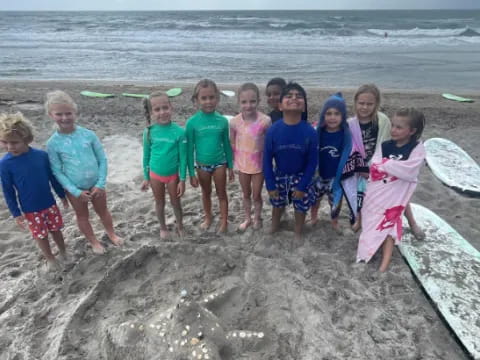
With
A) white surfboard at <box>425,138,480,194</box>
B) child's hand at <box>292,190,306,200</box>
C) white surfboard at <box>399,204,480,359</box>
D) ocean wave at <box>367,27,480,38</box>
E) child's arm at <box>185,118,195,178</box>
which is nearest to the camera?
white surfboard at <box>399,204,480,359</box>

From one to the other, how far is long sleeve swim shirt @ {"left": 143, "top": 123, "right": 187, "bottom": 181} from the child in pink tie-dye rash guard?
545 millimetres

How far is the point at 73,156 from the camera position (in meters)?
3.01

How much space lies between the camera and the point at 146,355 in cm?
226

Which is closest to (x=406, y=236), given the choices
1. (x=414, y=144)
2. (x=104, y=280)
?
(x=414, y=144)

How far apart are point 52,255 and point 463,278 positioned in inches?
151

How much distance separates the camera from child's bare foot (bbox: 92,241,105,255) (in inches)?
134

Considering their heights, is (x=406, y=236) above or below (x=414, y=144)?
below

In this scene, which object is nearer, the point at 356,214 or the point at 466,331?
the point at 466,331

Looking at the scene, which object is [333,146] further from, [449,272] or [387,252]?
[449,272]

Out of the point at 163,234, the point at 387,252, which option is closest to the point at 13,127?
the point at 163,234

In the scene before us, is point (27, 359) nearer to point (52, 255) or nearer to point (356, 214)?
point (52, 255)

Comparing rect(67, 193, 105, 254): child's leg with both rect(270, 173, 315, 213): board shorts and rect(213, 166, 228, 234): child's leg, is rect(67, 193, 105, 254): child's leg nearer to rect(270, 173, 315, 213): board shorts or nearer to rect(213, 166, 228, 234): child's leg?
rect(213, 166, 228, 234): child's leg

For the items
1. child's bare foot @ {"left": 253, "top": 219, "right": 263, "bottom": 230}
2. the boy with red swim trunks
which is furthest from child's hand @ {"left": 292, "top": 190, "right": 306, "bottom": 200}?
the boy with red swim trunks

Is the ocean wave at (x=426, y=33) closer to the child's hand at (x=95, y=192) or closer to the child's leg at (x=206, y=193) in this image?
the child's leg at (x=206, y=193)
